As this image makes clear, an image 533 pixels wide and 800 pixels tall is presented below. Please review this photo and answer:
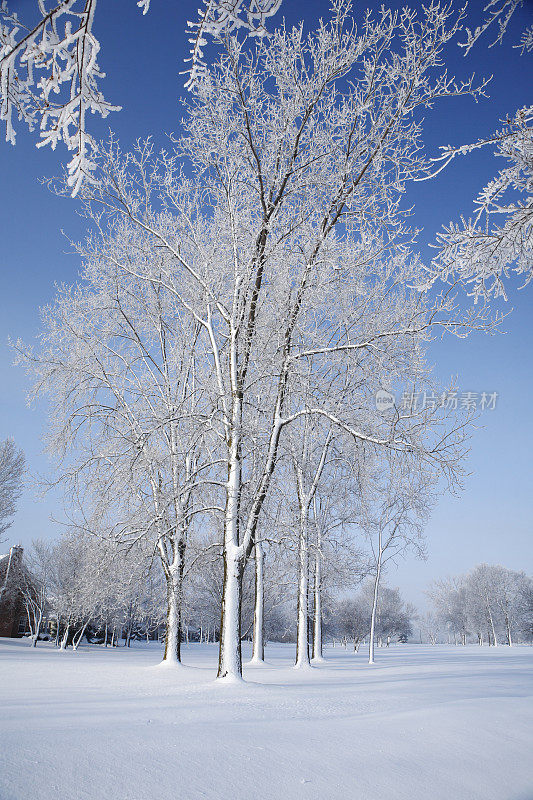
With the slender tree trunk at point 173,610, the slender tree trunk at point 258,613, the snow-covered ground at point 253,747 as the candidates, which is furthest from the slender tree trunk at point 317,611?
the snow-covered ground at point 253,747

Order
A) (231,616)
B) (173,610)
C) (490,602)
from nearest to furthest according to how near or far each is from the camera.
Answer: (231,616) < (173,610) < (490,602)

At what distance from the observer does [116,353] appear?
1286cm

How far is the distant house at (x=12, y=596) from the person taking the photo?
35469mm

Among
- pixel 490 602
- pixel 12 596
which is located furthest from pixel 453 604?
pixel 12 596

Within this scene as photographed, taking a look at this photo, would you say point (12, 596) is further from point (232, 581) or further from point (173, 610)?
point (232, 581)

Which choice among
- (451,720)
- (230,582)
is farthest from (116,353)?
(451,720)

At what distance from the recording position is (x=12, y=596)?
3800cm

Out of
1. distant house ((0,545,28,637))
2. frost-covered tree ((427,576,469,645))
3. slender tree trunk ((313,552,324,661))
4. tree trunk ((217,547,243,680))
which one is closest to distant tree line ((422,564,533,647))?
frost-covered tree ((427,576,469,645))

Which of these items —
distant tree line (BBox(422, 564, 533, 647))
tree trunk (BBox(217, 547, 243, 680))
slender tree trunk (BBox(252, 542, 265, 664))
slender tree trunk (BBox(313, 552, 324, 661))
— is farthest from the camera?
distant tree line (BBox(422, 564, 533, 647))

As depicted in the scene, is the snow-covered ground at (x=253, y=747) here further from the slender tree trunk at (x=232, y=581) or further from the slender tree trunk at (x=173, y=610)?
the slender tree trunk at (x=173, y=610)

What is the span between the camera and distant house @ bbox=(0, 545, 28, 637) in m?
35.5

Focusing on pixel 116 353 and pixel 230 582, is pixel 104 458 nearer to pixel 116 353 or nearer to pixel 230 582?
pixel 116 353

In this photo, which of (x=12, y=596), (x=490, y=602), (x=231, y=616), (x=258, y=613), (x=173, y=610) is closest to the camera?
(x=231, y=616)

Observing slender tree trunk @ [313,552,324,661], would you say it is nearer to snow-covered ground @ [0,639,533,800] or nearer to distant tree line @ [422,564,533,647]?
snow-covered ground @ [0,639,533,800]
